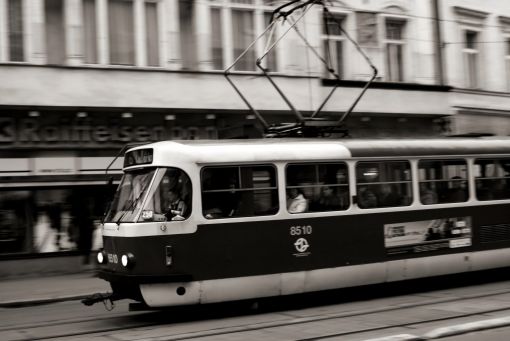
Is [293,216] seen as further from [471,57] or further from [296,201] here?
[471,57]

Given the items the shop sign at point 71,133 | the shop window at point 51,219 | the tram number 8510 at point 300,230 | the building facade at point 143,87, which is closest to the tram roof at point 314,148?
the tram number 8510 at point 300,230

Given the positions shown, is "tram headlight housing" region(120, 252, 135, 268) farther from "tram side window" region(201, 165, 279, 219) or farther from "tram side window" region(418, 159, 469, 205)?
"tram side window" region(418, 159, 469, 205)

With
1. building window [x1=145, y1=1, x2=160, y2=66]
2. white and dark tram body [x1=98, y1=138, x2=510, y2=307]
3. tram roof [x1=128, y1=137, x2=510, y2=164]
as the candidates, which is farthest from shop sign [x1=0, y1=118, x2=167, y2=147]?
tram roof [x1=128, y1=137, x2=510, y2=164]

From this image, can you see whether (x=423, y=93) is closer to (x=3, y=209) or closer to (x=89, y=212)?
(x=89, y=212)

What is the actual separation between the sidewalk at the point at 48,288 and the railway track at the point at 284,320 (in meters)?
1.82

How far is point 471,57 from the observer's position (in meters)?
24.9

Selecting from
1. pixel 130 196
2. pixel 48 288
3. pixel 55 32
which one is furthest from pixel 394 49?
pixel 130 196

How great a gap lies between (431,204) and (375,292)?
171cm

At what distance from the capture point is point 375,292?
39.2ft

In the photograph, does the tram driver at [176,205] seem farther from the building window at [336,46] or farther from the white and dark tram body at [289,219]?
the building window at [336,46]

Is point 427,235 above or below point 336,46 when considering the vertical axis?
below

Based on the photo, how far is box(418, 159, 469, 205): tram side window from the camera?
11.7 meters

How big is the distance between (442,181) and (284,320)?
4.12 metres

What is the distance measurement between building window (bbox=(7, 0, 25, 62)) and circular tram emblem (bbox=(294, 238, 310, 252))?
31.0 feet
